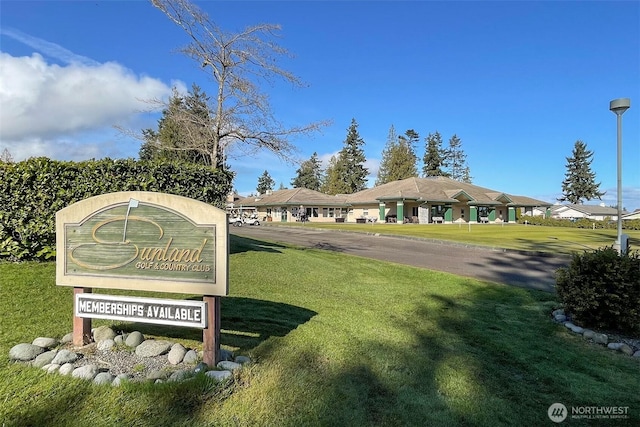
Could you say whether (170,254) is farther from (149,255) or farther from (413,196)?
(413,196)

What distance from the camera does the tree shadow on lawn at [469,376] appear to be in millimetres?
3113

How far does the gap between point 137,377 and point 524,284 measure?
8797mm

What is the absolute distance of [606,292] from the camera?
18.5 feet

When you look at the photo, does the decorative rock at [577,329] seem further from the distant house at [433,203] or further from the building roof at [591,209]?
the building roof at [591,209]

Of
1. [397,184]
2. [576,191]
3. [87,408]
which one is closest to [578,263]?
[87,408]

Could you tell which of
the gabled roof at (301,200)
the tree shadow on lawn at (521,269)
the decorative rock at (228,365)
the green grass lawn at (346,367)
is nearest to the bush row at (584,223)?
the gabled roof at (301,200)

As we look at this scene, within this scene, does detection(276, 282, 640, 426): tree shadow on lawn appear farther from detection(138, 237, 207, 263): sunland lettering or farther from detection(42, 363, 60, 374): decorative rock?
detection(42, 363, 60, 374): decorative rock

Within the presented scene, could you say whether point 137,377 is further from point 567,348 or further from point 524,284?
point 524,284

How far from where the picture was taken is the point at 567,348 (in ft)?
16.4

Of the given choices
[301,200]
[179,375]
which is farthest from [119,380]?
[301,200]

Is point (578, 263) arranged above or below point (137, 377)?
above

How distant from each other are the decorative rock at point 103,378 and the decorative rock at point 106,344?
0.68 metres

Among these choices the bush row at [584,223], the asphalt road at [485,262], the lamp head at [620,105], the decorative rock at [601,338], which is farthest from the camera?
the bush row at [584,223]

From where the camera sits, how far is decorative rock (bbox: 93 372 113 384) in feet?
10.4
